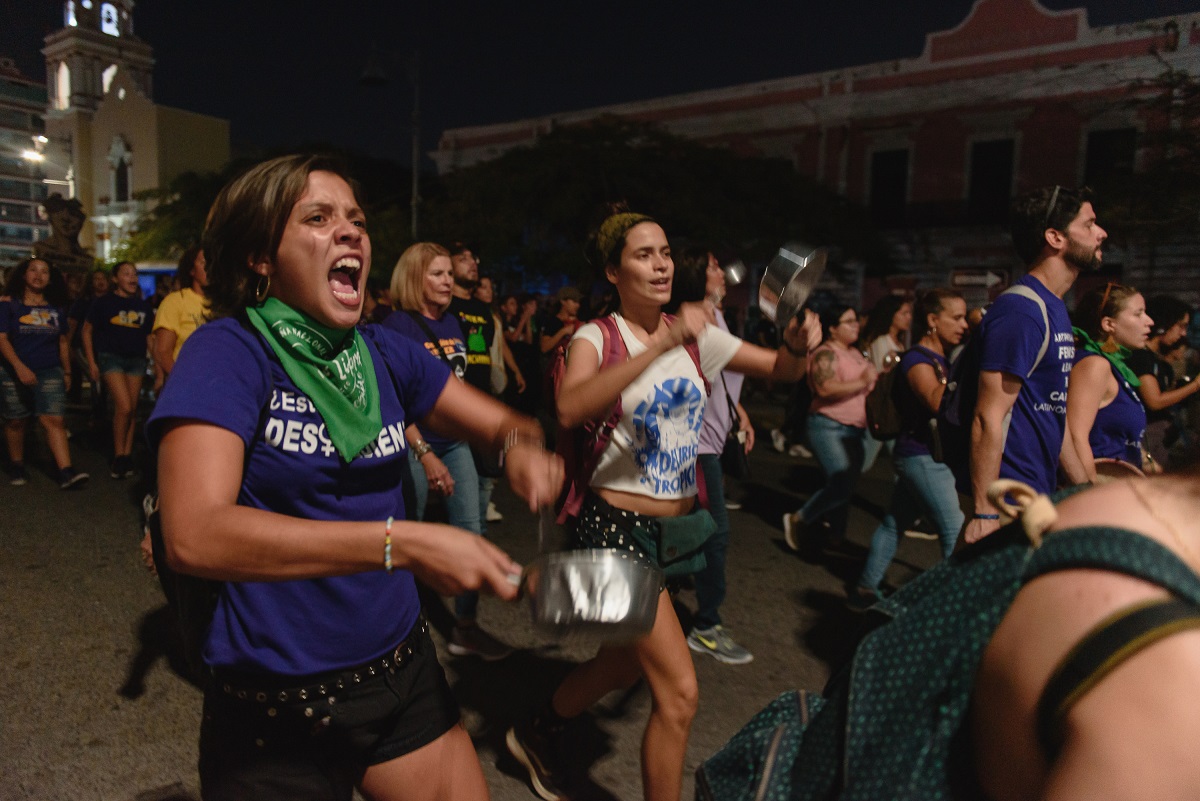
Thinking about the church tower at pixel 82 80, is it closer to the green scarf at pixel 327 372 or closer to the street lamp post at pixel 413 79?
the street lamp post at pixel 413 79

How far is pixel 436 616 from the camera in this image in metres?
4.52

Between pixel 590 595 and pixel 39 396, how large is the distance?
7.37m

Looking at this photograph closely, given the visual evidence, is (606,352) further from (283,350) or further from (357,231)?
(283,350)

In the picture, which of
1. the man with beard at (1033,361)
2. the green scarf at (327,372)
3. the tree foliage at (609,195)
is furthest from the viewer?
the tree foliage at (609,195)

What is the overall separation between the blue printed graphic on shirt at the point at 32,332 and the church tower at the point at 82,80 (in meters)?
66.5

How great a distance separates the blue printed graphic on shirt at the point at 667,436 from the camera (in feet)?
8.27

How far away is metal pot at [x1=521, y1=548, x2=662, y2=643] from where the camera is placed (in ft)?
3.84

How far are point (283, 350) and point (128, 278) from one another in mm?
7213

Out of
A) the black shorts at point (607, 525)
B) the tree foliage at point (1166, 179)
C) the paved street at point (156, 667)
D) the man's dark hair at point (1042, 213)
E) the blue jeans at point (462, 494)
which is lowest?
the paved street at point (156, 667)

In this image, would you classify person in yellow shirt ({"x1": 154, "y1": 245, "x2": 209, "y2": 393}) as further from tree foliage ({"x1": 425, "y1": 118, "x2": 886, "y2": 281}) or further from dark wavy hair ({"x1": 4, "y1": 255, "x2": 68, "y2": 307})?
tree foliage ({"x1": 425, "y1": 118, "x2": 886, "y2": 281})

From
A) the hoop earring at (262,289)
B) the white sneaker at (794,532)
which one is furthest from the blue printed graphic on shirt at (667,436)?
the white sneaker at (794,532)

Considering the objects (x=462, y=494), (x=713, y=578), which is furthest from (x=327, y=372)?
(x=713, y=578)

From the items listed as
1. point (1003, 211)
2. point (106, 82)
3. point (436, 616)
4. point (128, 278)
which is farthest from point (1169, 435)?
point (106, 82)

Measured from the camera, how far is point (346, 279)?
1.70 meters
